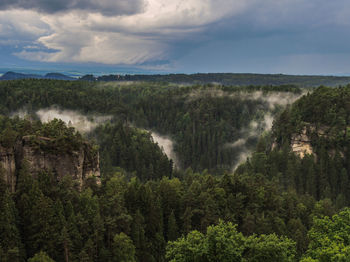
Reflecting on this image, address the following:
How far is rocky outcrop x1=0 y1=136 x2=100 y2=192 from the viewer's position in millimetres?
45494

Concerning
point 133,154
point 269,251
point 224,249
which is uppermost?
point 224,249

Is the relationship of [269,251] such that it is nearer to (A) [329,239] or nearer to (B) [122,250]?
(A) [329,239]

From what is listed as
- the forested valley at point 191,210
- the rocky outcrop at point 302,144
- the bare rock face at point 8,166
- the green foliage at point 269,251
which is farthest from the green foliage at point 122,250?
the rocky outcrop at point 302,144

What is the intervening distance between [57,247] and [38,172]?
1027 cm

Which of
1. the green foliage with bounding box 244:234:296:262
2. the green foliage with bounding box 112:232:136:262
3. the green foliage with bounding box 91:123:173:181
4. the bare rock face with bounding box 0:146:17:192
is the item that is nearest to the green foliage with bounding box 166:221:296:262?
the green foliage with bounding box 244:234:296:262

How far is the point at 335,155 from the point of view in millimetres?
107125

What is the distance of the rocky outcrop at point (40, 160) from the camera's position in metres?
45.5

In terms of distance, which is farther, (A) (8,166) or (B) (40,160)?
(B) (40,160)

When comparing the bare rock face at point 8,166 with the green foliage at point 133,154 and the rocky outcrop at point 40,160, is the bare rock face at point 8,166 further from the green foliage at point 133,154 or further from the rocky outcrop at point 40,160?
the green foliage at point 133,154

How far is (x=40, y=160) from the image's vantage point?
4884cm

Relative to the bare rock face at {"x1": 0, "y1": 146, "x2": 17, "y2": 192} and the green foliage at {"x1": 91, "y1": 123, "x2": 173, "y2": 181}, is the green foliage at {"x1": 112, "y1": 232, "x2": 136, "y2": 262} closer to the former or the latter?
the bare rock face at {"x1": 0, "y1": 146, "x2": 17, "y2": 192}

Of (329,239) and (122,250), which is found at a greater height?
(329,239)

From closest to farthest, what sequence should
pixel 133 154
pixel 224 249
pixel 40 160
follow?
pixel 224 249 → pixel 40 160 → pixel 133 154

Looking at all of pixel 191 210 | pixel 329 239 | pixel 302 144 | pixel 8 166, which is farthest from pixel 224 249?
pixel 302 144
